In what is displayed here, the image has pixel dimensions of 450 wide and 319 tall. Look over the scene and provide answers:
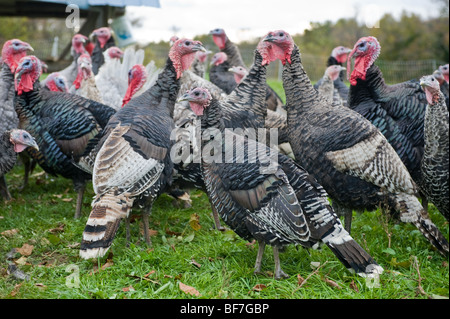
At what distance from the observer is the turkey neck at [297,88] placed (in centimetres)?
412

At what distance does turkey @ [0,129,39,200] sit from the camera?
4648mm

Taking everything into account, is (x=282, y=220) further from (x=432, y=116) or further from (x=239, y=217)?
(x=432, y=116)

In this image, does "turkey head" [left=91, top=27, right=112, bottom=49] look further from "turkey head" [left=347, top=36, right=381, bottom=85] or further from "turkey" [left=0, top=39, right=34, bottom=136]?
"turkey head" [left=347, top=36, right=381, bottom=85]

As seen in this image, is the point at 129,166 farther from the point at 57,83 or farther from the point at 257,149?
the point at 57,83

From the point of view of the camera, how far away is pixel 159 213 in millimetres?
5137

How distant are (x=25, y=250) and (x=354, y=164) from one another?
114 inches

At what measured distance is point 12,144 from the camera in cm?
476

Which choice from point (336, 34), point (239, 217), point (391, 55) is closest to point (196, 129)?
point (239, 217)

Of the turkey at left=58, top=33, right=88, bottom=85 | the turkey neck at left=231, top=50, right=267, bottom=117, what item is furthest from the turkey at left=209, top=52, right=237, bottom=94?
the turkey neck at left=231, top=50, right=267, bottom=117

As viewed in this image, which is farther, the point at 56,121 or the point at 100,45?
the point at 100,45

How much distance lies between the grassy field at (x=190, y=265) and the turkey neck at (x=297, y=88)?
46.4 inches

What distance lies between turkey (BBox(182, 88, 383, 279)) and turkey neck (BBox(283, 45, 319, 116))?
0.75 meters

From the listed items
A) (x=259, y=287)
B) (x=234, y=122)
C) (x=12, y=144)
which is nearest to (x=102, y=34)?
(x=12, y=144)

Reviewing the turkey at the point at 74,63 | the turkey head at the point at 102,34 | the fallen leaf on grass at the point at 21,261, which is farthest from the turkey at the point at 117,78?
the fallen leaf on grass at the point at 21,261
